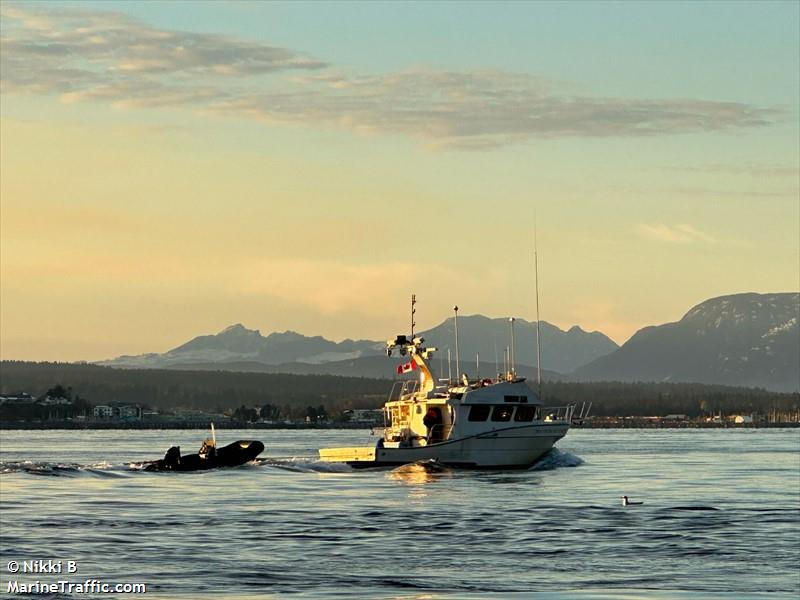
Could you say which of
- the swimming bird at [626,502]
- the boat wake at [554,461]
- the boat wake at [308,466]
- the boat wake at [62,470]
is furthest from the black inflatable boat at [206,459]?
the swimming bird at [626,502]

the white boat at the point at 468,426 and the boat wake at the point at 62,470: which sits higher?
the white boat at the point at 468,426

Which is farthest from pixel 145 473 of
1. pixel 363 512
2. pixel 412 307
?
pixel 363 512

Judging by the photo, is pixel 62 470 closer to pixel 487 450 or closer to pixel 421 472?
pixel 421 472

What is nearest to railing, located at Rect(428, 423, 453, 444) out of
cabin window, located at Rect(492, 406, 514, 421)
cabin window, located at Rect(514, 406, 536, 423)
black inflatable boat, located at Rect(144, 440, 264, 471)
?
cabin window, located at Rect(492, 406, 514, 421)

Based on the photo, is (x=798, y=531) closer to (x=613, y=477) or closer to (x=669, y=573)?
(x=669, y=573)

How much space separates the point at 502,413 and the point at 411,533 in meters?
40.2

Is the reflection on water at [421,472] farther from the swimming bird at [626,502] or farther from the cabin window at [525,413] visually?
the swimming bird at [626,502]

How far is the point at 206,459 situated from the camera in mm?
118250

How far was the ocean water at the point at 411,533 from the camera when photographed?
159 ft

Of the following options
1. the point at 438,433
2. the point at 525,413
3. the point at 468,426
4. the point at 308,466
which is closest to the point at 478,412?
the point at 468,426

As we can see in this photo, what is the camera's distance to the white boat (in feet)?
338

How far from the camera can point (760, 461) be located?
14812 cm

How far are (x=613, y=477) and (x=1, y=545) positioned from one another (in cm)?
6259

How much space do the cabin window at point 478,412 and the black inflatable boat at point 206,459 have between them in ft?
79.3
